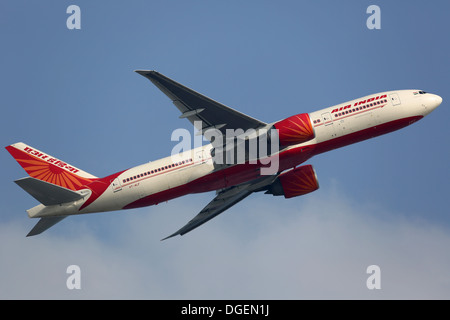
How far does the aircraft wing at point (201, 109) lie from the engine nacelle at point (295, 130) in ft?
7.64

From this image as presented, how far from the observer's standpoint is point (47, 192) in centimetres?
5412

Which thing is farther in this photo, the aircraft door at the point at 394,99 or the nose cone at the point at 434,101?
the nose cone at the point at 434,101

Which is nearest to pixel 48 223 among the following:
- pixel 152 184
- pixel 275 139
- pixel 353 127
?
pixel 152 184

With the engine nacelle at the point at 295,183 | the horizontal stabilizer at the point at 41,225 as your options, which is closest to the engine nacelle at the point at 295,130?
the engine nacelle at the point at 295,183

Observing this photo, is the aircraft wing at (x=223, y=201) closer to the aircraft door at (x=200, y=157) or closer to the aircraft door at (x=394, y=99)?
the aircraft door at (x=200, y=157)

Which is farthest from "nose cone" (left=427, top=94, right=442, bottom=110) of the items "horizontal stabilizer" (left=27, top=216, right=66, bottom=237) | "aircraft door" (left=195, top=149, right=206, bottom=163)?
"horizontal stabilizer" (left=27, top=216, right=66, bottom=237)

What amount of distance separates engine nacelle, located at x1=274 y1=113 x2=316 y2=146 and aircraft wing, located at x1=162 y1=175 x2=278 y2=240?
26.0 ft

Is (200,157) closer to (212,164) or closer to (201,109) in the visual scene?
(212,164)

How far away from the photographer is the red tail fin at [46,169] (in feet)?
190

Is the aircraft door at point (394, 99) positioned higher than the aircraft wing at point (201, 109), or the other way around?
the aircraft door at point (394, 99)

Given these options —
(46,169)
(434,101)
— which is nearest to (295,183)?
(434,101)

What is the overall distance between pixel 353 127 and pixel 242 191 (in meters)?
12.2

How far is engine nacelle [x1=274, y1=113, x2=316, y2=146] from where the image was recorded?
2085 inches
